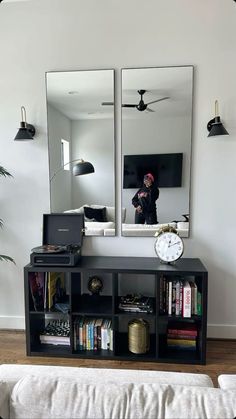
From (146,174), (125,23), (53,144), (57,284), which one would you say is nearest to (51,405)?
(57,284)

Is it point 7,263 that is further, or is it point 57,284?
point 7,263

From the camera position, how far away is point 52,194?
264 cm

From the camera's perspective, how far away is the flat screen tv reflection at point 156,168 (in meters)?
2.50

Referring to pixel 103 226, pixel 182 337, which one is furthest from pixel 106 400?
pixel 103 226

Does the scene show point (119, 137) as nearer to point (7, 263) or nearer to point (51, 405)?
point (7, 263)

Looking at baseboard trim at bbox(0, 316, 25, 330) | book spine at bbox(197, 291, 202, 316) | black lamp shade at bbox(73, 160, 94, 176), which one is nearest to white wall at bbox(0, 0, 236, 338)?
black lamp shade at bbox(73, 160, 94, 176)

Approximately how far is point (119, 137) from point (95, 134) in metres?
0.20

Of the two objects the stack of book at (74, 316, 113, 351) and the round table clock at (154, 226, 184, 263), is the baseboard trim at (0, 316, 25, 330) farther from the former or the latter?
the round table clock at (154, 226, 184, 263)

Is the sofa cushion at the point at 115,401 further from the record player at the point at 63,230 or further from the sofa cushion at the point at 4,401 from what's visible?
the record player at the point at 63,230

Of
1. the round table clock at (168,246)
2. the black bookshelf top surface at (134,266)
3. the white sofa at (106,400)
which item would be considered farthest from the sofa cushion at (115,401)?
the round table clock at (168,246)

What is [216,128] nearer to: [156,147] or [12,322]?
[156,147]

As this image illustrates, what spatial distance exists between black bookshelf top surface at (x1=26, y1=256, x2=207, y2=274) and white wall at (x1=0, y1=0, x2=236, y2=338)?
0.15 metres

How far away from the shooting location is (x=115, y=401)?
905 millimetres

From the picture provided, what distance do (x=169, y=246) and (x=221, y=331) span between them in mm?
904
